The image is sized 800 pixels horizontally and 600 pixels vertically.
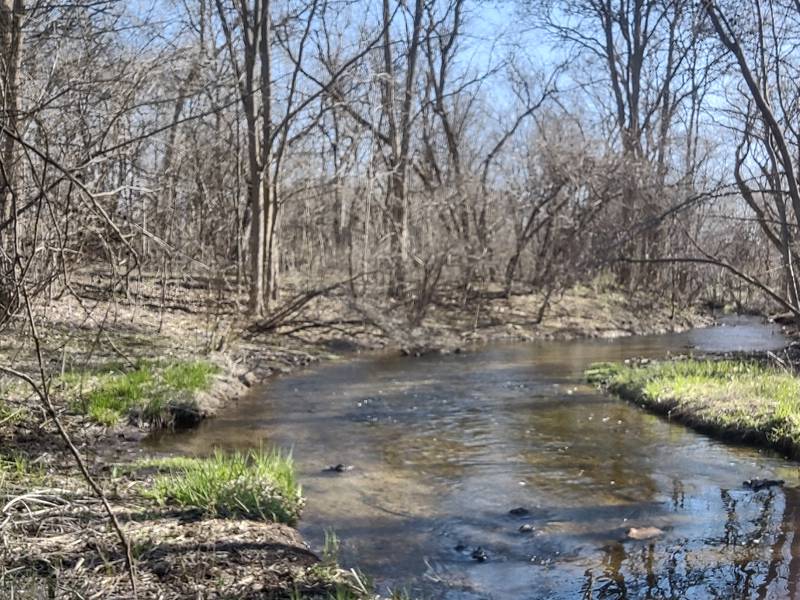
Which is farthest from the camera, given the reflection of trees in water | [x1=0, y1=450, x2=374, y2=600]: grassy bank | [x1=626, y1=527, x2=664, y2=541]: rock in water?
[x1=626, y1=527, x2=664, y2=541]: rock in water

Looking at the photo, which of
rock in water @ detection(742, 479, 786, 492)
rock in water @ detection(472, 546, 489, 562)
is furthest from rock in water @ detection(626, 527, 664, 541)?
rock in water @ detection(742, 479, 786, 492)

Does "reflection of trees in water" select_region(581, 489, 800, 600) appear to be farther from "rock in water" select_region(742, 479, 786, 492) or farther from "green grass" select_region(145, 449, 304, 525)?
"green grass" select_region(145, 449, 304, 525)

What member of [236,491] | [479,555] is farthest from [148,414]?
[479,555]

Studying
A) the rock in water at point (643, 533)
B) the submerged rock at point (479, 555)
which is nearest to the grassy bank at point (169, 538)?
the submerged rock at point (479, 555)

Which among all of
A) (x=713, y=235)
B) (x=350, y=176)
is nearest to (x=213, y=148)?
(x=350, y=176)

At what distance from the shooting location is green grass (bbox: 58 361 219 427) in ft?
31.8

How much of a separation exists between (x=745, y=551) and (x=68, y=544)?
4.98 metres

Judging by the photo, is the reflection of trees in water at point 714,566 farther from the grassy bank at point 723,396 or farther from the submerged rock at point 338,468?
the submerged rock at point 338,468

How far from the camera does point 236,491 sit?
646 centimetres

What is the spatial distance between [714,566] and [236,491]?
12.4 feet

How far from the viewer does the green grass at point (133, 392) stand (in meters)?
9.68

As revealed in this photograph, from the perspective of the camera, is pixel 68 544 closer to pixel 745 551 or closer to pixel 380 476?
pixel 380 476

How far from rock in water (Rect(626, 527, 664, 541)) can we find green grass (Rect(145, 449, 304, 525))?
9.35 feet

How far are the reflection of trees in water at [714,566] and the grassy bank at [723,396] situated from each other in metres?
2.97
